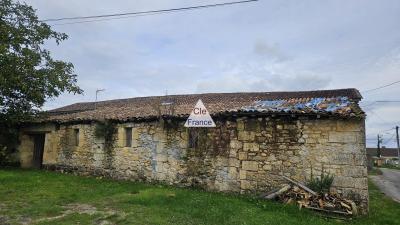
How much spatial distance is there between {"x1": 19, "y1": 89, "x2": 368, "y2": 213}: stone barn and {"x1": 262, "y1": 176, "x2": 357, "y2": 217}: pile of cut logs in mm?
460

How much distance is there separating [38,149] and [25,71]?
16.3 ft

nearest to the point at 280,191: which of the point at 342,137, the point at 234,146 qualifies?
the point at 234,146

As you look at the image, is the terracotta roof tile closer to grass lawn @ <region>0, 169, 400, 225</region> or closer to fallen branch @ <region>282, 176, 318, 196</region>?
fallen branch @ <region>282, 176, 318, 196</region>

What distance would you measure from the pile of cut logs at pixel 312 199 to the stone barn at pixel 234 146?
1.51 feet

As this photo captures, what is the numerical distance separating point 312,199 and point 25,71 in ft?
44.0

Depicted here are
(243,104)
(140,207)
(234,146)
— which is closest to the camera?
(140,207)

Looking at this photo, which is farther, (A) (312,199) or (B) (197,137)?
(B) (197,137)

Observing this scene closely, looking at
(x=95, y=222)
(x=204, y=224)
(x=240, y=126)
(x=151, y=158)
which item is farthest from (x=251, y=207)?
(x=151, y=158)

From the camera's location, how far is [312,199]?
9383 millimetres

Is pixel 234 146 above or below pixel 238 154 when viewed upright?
above

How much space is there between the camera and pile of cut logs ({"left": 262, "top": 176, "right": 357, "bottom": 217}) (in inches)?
352

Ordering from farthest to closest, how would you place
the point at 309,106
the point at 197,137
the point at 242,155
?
→ the point at 197,137
the point at 242,155
the point at 309,106

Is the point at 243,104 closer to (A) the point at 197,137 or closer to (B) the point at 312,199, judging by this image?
(A) the point at 197,137

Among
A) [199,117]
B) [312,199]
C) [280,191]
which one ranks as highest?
[199,117]
